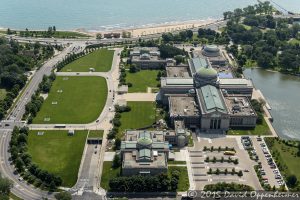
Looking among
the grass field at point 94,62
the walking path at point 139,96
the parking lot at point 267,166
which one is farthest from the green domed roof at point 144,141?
the grass field at point 94,62

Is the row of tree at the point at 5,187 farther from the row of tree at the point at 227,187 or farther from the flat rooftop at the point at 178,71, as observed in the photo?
the flat rooftop at the point at 178,71

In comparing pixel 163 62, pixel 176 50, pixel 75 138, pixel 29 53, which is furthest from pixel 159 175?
pixel 29 53

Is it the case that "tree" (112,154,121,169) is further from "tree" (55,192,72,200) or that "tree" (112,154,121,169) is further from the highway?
"tree" (55,192,72,200)

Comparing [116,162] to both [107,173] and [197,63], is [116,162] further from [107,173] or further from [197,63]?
[197,63]

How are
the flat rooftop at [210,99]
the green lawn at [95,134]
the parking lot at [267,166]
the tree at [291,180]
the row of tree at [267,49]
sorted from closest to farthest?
the tree at [291,180] < the parking lot at [267,166] < the green lawn at [95,134] < the flat rooftop at [210,99] < the row of tree at [267,49]

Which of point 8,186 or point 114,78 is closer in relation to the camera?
point 8,186

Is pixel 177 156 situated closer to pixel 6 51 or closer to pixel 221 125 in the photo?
pixel 221 125

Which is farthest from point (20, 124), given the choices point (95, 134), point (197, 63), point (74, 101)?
point (197, 63)
